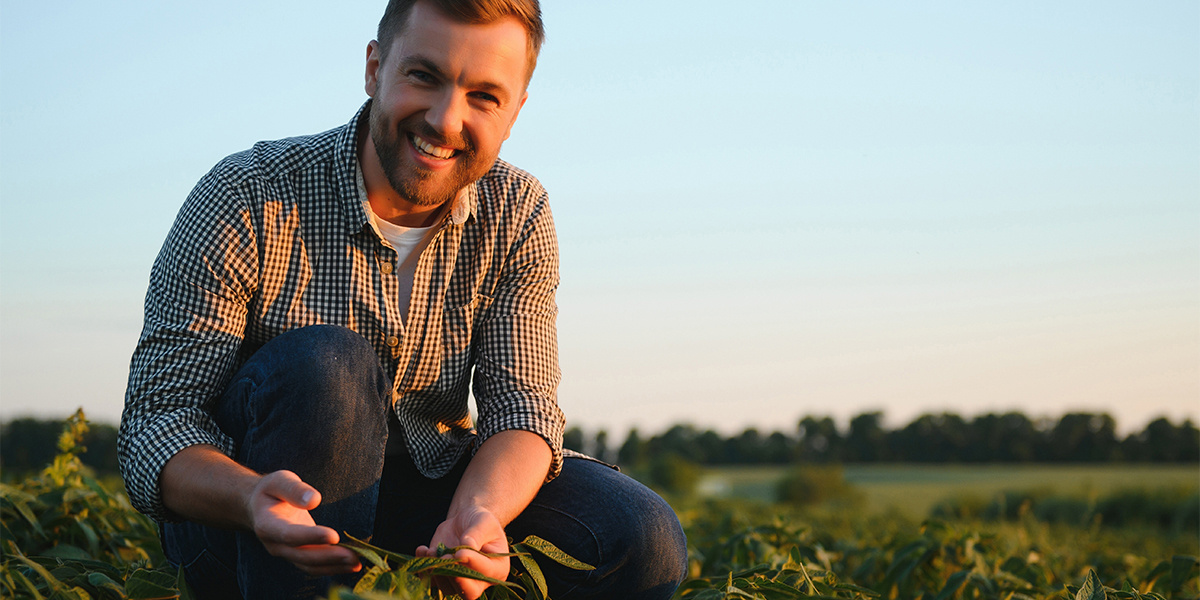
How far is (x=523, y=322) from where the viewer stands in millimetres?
2602

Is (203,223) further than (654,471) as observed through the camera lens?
No

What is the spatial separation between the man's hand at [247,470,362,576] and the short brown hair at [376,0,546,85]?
1.26m

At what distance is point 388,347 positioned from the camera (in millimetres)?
2426

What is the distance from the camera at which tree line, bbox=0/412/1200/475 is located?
3822 cm

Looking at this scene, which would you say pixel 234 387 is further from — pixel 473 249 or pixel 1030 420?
pixel 1030 420

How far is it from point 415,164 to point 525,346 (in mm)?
592

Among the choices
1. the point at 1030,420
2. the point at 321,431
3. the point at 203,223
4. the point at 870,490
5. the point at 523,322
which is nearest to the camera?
the point at 321,431

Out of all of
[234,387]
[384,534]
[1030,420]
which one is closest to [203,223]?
[234,387]

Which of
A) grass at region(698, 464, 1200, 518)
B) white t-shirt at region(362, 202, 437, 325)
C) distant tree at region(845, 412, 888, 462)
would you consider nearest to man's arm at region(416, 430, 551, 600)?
white t-shirt at region(362, 202, 437, 325)

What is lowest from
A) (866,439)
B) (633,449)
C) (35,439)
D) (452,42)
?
(633,449)

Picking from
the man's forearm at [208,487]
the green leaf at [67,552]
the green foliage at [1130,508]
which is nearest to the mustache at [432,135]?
the man's forearm at [208,487]

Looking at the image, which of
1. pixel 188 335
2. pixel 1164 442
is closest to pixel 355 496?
pixel 188 335

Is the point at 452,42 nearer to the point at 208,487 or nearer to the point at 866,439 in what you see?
the point at 208,487

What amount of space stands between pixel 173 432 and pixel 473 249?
0.96m
